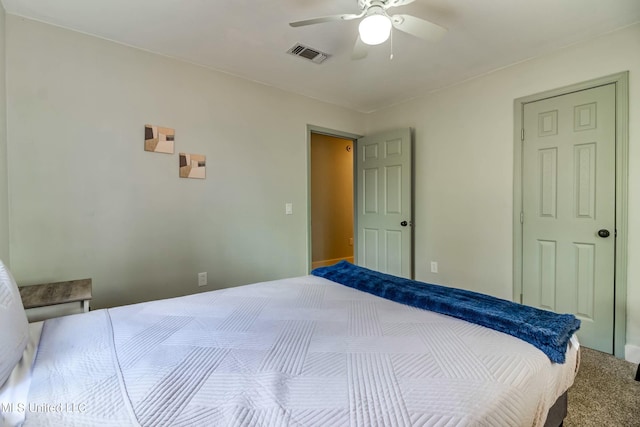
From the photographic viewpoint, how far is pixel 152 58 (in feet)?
8.05

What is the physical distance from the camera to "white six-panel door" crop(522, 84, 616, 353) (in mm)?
2191

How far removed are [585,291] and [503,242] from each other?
0.67m

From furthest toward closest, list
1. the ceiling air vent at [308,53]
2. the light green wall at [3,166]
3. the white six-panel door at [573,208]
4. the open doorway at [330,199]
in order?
the open doorway at [330,199] → the ceiling air vent at [308,53] → the white six-panel door at [573,208] → the light green wall at [3,166]

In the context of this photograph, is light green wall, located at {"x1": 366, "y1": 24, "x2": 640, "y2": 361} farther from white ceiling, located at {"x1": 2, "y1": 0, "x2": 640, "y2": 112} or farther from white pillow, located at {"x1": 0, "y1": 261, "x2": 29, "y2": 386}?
white pillow, located at {"x1": 0, "y1": 261, "x2": 29, "y2": 386}

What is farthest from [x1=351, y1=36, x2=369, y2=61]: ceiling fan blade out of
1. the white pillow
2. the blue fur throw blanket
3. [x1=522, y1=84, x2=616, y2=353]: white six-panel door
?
the white pillow

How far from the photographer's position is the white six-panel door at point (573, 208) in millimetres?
2191

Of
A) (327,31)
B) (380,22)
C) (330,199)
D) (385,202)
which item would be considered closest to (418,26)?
(380,22)

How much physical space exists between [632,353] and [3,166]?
435cm

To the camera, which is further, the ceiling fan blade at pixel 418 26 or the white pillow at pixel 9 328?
the ceiling fan blade at pixel 418 26

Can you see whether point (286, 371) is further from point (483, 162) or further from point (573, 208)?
point (483, 162)

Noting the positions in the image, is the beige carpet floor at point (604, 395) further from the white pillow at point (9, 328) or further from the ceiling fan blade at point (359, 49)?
the ceiling fan blade at point (359, 49)

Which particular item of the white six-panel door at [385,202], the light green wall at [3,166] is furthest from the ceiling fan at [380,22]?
the light green wall at [3,166]

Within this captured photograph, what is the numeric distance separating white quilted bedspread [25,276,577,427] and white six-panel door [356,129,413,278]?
2.15 meters

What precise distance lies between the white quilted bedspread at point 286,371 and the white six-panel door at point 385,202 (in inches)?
84.8
